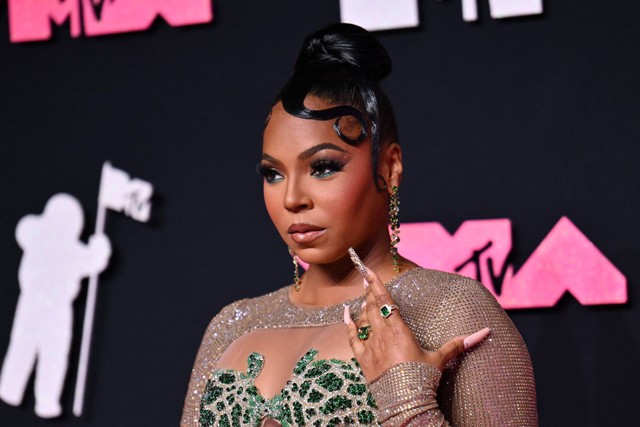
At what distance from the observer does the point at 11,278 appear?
3002mm

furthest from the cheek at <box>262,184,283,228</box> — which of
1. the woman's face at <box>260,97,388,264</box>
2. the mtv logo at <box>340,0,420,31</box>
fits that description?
the mtv logo at <box>340,0,420,31</box>

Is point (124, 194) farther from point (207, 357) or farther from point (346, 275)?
point (346, 275)

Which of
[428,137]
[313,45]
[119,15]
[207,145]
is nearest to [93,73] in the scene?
[119,15]

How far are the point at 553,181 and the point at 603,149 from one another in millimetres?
141

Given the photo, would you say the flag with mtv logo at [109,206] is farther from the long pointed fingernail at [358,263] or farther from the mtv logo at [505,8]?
the long pointed fingernail at [358,263]

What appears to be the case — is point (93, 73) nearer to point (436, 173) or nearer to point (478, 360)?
point (436, 173)

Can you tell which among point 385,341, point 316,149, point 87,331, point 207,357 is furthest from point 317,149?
point 87,331

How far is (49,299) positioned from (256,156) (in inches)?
28.5

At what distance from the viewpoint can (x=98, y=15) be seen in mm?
2996

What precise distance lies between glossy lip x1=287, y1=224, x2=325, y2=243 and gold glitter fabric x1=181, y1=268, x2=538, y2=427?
141 millimetres

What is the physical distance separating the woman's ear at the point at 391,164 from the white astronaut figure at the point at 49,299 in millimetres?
1358

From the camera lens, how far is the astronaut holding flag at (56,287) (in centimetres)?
290

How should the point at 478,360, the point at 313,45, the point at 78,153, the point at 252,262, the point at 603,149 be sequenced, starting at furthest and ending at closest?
the point at 78,153 < the point at 252,262 < the point at 603,149 < the point at 313,45 < the point at 478,360

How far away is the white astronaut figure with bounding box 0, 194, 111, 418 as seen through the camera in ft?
9.53
